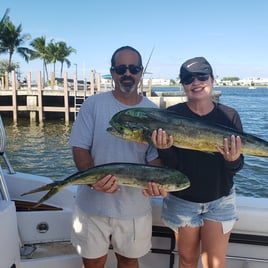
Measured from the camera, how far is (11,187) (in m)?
3.67

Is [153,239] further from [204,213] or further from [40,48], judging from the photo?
[40,48]

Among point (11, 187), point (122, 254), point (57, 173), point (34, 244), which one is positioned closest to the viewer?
point (122, 254)

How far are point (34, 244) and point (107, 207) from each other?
1.15m

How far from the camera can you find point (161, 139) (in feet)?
7.27

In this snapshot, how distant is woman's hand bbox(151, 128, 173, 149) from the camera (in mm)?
2211

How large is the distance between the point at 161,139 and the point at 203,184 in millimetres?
488

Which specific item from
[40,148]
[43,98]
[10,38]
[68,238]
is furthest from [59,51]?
[68,238]

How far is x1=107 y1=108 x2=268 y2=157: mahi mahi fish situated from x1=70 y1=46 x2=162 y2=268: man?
9.1 inches

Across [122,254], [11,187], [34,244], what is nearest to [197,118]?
[122,254]

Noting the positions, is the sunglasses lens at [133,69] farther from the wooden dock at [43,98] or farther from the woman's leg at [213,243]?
the wooden dock at [43,98]

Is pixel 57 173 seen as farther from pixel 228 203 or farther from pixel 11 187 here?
pixel 228 203

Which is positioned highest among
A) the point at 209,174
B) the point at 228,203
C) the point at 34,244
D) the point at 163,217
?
the point at 209,174

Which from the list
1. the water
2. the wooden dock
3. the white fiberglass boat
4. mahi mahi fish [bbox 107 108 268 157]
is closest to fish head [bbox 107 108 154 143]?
mahi mahi fish [bbox 107 108 268 157]

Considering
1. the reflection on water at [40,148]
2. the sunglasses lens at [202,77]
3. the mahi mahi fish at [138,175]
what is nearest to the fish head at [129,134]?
the mahi mahi fish at [138,175]
